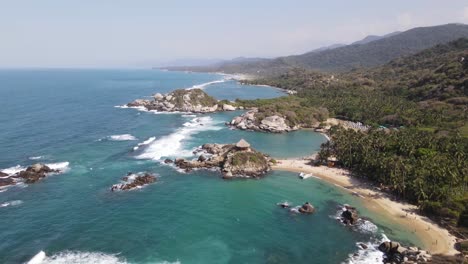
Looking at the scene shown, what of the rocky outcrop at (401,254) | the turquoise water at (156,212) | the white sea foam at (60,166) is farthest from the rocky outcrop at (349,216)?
the white sea foam at (60,166)

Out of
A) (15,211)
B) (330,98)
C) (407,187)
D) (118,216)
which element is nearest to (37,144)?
(15,211)

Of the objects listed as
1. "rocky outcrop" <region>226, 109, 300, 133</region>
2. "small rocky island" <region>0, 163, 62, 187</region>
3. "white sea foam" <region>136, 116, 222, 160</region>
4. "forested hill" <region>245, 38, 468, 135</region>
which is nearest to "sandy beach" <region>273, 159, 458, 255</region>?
"white sea foam" <region>136, 116, 222, 160</region>

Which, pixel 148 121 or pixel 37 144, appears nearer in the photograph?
pixel 37 144

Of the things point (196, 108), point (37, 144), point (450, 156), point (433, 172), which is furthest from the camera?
point (196, 108)

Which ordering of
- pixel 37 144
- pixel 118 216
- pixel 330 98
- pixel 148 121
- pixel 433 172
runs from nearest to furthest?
pixel 118 216
pixel 433 172
pixel 37 144
pixel 148 121
pixel 330 98

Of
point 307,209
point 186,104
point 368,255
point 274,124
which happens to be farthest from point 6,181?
point 186,104

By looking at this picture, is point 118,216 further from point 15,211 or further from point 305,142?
point 305,142

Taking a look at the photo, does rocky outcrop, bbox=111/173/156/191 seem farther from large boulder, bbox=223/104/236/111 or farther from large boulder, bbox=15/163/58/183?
large boulder, bbox=223/104/236/111

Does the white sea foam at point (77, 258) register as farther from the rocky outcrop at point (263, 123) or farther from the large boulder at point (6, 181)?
the rocky outcrop at point (263, 123)
